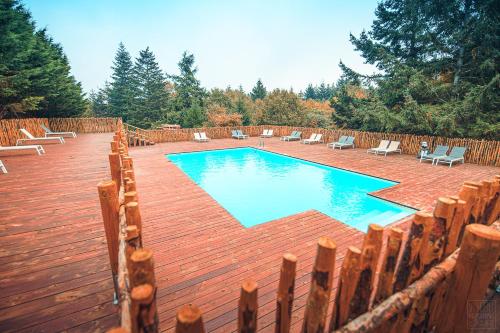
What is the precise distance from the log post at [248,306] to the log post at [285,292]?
194 mm

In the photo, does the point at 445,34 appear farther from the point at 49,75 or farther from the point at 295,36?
the point at 295,36

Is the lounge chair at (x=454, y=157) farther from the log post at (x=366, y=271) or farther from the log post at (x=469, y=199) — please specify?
the log post at (x=366, y=271)

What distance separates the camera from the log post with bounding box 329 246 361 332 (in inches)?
46.7

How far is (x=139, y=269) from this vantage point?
90cm

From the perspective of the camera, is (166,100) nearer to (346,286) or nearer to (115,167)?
(115,167)

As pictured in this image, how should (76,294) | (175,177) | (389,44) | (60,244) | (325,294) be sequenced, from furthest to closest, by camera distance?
(389,44)
(175,177)
(60,244)
(76,294)
(325,294)

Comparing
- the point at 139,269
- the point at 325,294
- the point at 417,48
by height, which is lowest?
the point at 325,294

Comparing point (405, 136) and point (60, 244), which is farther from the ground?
point (405, 136)

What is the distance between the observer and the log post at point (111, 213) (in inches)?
68.9

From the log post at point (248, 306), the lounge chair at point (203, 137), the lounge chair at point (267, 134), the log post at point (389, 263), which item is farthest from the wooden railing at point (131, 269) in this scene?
the lounge chair at point (267, 134)

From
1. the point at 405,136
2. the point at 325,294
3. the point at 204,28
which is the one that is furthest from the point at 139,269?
the point at 204,28

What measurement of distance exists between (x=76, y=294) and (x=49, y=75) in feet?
61.3

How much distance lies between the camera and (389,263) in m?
1.34

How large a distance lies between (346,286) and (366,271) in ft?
0.46
